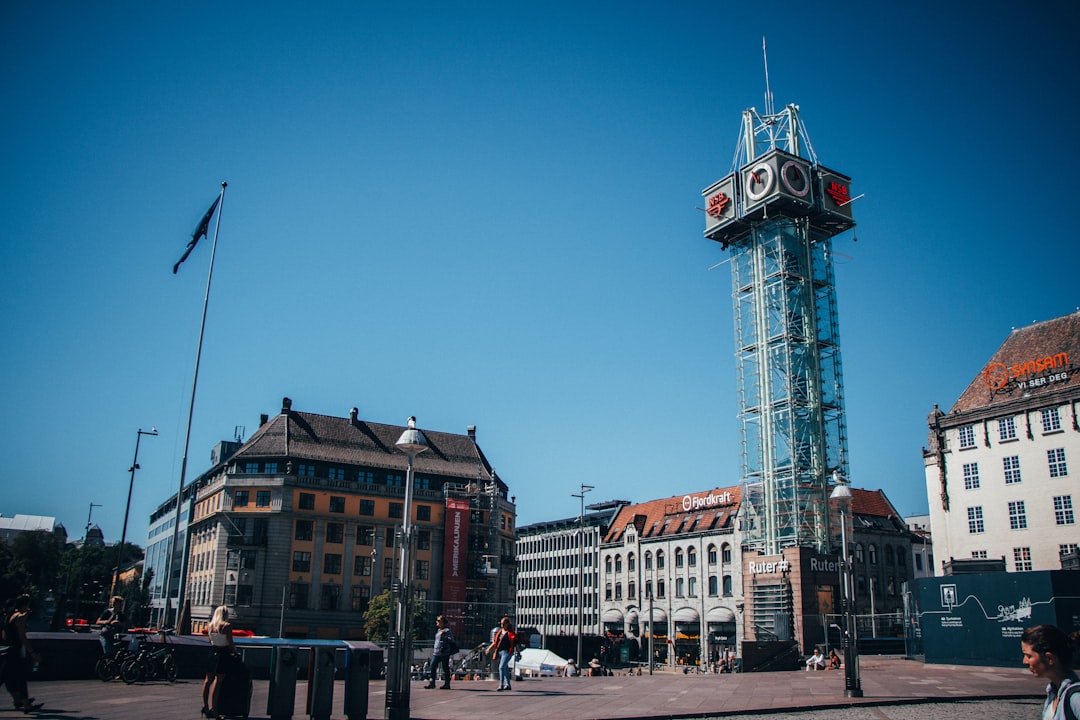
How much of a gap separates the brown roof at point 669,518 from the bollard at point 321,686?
256 feet

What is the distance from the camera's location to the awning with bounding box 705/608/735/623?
83.6 m

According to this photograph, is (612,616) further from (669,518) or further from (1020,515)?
(1020,515)

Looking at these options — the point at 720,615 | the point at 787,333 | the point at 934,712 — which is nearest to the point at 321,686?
the point at 934,712

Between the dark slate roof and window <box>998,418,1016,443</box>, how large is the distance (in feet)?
152

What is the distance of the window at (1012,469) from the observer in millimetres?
58344

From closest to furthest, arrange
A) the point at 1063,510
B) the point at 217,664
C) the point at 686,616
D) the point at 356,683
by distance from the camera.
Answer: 1. the point at 217,664
2. the point at 356,683
3. the point at 1063,510
4. the point at 686,616

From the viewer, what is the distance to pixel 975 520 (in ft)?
199

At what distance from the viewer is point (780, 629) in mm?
57625

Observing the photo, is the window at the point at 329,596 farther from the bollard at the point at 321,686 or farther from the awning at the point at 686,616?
the bollard at the point at 321,686

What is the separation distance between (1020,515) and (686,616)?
39.7 meters

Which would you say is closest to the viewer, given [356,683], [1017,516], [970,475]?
[356,683]

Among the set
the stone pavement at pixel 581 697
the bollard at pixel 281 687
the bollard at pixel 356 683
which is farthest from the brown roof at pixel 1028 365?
the bollard at pixel 281 687

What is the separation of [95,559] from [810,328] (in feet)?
402

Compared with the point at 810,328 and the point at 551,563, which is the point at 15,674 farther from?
the point at 551,563
